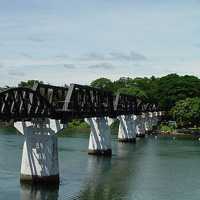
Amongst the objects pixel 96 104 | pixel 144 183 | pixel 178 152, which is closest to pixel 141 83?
pixel 178 152

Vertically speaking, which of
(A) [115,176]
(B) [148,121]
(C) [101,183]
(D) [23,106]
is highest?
(D) [23,106]

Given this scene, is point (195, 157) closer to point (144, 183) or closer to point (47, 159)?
point (144, 183)

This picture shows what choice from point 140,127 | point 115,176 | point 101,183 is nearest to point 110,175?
point 115,176

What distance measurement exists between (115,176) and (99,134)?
16162 mm

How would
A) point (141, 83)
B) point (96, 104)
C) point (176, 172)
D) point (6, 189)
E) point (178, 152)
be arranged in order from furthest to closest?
point (141, 83) < point (178, 152) < point (96, 104) < point (176, 172) < point (6, 189)

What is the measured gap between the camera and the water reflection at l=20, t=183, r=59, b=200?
128 feet

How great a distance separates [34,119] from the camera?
4262cm

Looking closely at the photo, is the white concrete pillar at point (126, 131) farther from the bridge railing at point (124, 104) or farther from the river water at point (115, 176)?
the river water at point (115, 176)

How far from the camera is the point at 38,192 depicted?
133 ft

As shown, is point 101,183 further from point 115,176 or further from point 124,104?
point 124,104

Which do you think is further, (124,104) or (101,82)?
(101,82)

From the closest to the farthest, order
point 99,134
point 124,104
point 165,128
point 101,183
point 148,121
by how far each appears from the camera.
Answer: point 101,183, point 99,134, point 124,104, point 148,121, point 165,128

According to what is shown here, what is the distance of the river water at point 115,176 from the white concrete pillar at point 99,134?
5.40 ft

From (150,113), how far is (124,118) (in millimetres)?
39381
